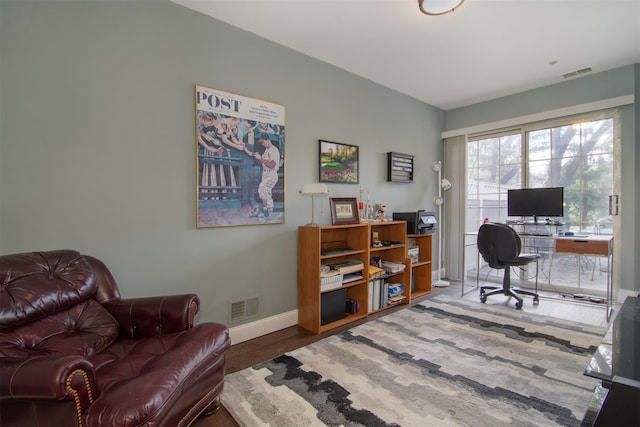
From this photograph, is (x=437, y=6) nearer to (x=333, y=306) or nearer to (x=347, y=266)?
(x=347, y=266)

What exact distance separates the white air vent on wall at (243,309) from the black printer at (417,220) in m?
2.17

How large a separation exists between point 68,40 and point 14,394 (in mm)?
A: 1980

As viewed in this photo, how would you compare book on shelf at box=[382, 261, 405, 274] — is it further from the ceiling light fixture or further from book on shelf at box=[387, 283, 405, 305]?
the ceiling light fixture

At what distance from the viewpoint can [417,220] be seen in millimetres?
3785

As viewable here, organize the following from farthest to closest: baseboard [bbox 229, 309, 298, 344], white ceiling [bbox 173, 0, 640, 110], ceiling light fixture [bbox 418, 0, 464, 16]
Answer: baseboard [bbox 229, 309, 298, 344] → white ceiling [bbox 173, 0, 640, 110] → ceiling light fixture [bbox 418, 0, 464, 16]

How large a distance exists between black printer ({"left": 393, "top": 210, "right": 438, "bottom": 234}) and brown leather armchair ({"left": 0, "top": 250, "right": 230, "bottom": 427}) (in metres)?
2.82

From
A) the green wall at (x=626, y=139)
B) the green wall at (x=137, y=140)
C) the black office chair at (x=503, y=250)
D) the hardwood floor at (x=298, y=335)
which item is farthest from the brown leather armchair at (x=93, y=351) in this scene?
the green wall at (x=626, y=139)

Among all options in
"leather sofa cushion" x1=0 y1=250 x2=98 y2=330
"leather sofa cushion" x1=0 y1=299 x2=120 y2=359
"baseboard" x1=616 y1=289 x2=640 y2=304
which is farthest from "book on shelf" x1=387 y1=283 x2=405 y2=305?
"leather sofa cushion" x1=0 y1=250 x2=98 y2=330

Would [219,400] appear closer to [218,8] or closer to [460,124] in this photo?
[218,8]

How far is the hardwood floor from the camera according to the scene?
5.64 ft

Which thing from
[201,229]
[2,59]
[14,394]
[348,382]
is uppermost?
[2,59]

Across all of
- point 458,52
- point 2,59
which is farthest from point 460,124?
point 2,59

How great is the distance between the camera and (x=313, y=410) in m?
1.67

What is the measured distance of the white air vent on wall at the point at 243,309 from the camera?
2.54 metres
